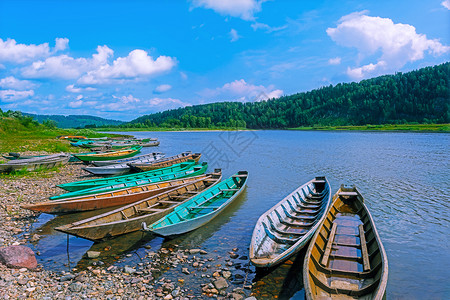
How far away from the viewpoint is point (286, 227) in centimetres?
1243

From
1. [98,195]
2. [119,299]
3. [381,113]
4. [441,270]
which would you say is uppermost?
[381,113]

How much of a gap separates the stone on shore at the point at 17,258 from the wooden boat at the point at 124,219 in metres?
1.43

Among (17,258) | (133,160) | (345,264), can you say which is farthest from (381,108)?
(17,258)

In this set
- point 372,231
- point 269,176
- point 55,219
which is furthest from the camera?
point 269,176

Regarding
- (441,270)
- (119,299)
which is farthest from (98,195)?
(441,270)

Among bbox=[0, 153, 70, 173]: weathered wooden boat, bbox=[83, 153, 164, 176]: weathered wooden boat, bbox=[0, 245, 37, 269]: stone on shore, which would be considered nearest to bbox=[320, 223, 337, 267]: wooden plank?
bbox=[0, 245, 37, 269]: stone on shore

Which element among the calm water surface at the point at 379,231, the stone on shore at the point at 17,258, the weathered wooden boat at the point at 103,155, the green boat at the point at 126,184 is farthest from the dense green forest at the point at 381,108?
the stone on shore at the point at 17,258

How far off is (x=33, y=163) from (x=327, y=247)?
25.5 metres

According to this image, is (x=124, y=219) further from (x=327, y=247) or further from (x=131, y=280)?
(x=327, y=247)

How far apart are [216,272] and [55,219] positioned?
1001 cm

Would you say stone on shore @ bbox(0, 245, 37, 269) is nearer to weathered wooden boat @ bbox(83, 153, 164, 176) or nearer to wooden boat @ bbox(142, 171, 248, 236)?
wooden boat @ bbox(142, 171, 248, 236)

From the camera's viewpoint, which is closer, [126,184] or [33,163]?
[126,184]

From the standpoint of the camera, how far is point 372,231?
1080cm

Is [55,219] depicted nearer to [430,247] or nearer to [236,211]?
[236,211]
